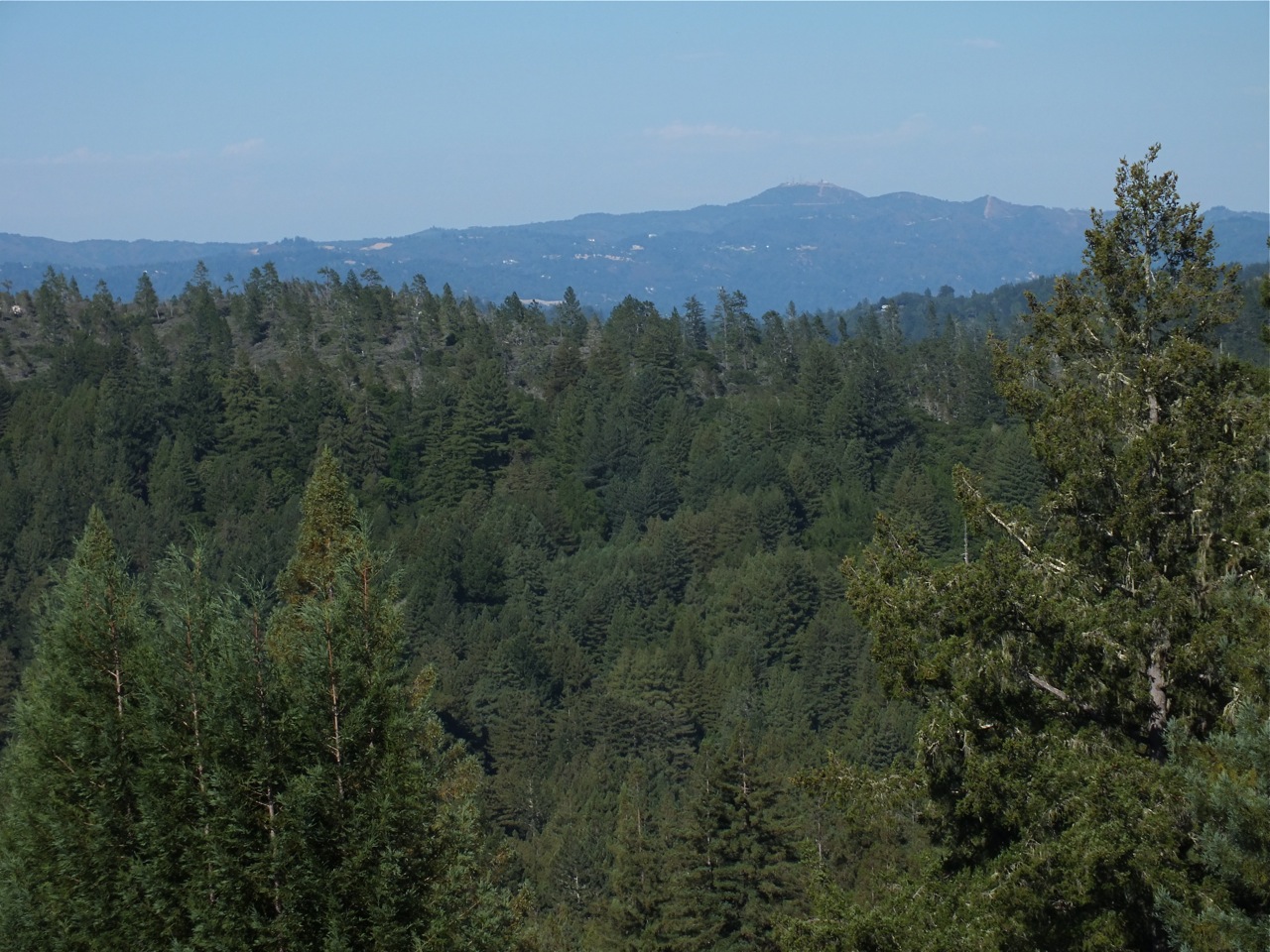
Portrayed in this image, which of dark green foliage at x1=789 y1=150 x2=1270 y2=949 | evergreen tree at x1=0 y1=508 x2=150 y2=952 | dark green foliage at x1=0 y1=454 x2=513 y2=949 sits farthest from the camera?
dark green foliage at x1=789 y1=150 x2=1270 y2=949

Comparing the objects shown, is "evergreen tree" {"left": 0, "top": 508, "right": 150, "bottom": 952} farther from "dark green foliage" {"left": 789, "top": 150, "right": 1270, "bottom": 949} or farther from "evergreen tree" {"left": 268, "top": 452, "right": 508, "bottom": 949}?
"dark green foliage" {"left": 789, "top": 150, "right": 1270, "bottom": 949}

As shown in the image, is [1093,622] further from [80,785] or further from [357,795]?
[80,785]

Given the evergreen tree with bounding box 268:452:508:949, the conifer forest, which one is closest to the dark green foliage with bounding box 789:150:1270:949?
the conifer forest

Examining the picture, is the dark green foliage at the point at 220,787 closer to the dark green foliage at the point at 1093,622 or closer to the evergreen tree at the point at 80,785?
the evergreen tree at the point at 80,785

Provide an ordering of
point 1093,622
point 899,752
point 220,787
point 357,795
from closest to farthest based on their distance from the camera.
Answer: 1. point 220,787
2. point 357,795
3. point 1093,622
4. point 899,752

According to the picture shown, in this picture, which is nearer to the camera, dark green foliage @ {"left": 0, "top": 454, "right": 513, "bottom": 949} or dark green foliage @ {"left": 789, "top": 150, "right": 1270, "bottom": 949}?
dark green foliage @ {"left": 0, "top": 454, "right": 513, "bottom": 949}

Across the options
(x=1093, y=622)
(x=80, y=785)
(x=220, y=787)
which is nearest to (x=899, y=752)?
(x=1093, y=622)

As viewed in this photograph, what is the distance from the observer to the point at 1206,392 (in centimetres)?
992

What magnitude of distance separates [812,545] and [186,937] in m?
63.9

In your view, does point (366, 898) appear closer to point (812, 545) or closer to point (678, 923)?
point (678, 923)

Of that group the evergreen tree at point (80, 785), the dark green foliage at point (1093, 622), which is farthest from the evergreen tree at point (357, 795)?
the dark green foliage at point (1093, 622)

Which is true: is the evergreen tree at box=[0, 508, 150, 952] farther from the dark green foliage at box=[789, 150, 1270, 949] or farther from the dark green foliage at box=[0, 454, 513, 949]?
the dark green foliage at box=[789, 150, 1270, 949]

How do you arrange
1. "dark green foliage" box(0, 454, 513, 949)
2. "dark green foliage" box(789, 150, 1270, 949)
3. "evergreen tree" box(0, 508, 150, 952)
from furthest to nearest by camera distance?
"dark green foliage" box(789, 150, 1270, 949) → "evergreen tree" box(0, 508, 150, 952) → "dark green foliage" box(0, 454, 513, 949)

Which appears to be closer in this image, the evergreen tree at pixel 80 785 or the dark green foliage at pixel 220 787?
the dark green foliage at pixel 220 787
